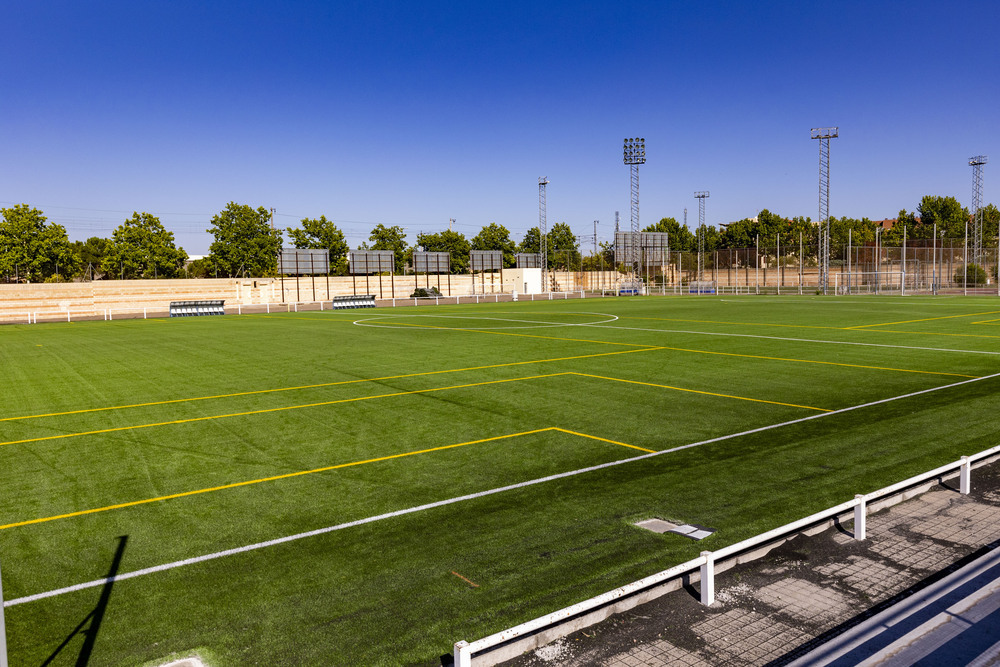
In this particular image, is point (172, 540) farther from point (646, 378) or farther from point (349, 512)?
point (646, 378)

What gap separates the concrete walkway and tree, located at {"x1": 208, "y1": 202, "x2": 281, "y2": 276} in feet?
312

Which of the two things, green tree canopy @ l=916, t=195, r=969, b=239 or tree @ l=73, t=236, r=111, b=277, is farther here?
green tree canopy @ l=916, t=195, r=969, b=239

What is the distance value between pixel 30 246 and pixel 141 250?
480 inches

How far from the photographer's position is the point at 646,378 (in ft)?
63.2

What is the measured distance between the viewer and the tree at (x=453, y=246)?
119250mm

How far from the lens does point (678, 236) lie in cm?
13938

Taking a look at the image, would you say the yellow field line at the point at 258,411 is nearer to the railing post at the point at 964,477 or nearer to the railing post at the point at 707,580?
the railing post at the point at 964,477

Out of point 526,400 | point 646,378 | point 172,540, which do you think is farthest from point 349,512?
point 646,378

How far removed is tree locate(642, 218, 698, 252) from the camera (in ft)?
456

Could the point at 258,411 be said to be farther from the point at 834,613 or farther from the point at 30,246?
the point at 30,246

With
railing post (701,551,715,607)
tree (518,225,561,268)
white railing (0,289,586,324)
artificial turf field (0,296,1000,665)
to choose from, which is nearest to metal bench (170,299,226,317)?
white railing (0,289,586,324)

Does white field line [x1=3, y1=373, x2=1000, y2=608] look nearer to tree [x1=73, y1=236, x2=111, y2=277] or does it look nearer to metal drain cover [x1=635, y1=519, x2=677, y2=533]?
metal drain cover [x1=635, y1=519, x2=677, y2=533]

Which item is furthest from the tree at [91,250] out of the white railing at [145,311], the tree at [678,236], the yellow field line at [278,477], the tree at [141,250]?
the yellow field line at [278,477]

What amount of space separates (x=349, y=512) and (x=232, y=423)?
6378 millimetres
